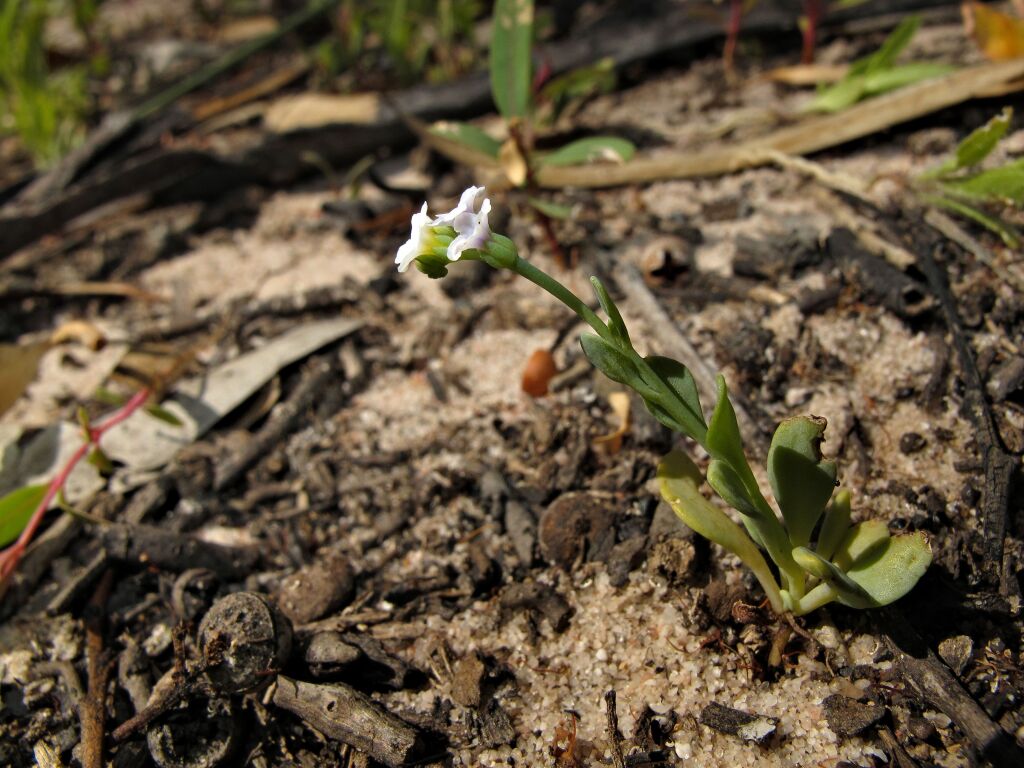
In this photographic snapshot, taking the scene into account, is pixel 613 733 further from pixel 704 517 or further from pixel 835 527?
pixel 835 527

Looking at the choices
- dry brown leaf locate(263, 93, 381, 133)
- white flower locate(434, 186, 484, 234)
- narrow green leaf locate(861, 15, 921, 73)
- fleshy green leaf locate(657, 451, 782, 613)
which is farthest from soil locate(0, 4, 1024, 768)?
white flower locate(434, 186, 484, 234)

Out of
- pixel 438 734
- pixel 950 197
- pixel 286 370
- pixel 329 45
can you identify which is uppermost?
pixel 329 45

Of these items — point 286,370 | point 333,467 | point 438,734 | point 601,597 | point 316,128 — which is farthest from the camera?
point 316,128

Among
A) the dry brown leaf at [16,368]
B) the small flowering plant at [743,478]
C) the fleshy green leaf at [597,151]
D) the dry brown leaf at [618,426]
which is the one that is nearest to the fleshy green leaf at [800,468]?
the small flowering plant at [743,478]

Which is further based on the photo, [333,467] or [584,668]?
[333,467]

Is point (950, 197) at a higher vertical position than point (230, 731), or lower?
higher

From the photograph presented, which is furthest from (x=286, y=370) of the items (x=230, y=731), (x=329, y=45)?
(x=329, y=45)

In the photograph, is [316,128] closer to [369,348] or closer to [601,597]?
[369,348]
